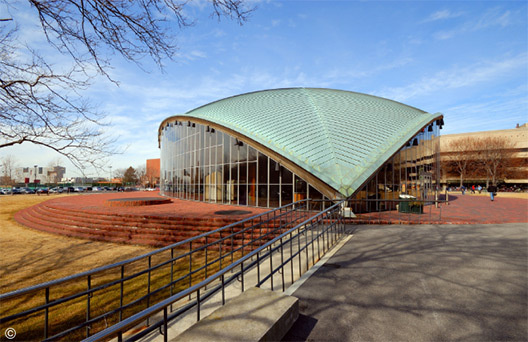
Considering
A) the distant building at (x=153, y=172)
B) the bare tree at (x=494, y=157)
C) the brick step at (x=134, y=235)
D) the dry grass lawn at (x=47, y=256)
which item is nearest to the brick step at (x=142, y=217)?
the brick step at (x=134, y=235)

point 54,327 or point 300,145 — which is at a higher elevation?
point 300,145

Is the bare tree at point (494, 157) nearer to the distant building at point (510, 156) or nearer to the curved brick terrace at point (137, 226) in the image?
the distant building at point (510, 156)

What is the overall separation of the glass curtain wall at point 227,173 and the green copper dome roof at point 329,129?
4.76ft

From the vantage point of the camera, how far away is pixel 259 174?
1677 cm

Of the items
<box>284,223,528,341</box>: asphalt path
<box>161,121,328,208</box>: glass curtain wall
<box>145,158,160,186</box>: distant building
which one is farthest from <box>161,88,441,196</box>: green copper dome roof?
<box>145,158,160,186</box>: distant building

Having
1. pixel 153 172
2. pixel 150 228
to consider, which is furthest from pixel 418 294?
pixel 153 172

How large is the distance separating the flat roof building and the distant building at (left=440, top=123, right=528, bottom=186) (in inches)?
1676

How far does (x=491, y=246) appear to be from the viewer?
698cm

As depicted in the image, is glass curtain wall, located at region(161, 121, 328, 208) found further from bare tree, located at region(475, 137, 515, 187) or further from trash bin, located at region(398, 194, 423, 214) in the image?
bare tree, located at region(475, 137, 515, 187)

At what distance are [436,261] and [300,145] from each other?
10003 millimetres

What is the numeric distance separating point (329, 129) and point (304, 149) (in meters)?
2.47

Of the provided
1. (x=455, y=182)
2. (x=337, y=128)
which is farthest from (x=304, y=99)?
(x=455, y=182)

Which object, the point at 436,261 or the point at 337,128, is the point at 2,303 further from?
the point at 337,128

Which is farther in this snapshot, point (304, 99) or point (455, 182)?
point (455, 182)
